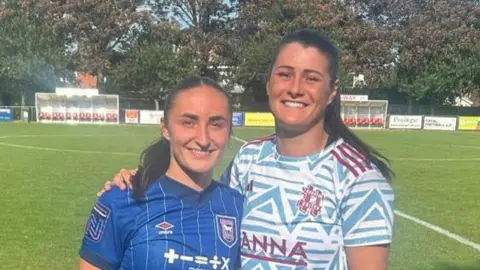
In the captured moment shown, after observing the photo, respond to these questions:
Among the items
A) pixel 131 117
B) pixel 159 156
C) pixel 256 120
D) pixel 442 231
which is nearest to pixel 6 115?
pixel 131 117

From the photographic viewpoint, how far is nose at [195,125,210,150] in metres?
2.48

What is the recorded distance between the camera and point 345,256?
239 centimetres

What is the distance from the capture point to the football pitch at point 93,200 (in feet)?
25.0

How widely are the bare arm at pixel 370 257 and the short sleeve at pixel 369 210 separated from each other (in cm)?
2

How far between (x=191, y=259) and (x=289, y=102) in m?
0.70

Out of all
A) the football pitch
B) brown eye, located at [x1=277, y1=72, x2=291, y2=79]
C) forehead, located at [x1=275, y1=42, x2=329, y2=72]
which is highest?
forehead, located at [x1=275, y1=42, x2=329, y2=72]

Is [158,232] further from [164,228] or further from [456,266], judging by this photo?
[456,266]

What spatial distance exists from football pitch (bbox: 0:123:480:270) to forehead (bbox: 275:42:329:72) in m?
0.92

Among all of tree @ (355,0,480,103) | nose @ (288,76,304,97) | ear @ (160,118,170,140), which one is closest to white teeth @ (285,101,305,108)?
nose @ (288,76,304,97)

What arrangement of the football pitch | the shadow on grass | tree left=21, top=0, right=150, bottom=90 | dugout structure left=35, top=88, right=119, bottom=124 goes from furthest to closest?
tree left=21, top=0, right=150, bottom=90
dugout structure left=35, top=88, right=119, bottom=124
the football pitch
the shadow on grass

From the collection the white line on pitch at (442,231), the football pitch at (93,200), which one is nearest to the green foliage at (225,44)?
the football pitch at (93,200)

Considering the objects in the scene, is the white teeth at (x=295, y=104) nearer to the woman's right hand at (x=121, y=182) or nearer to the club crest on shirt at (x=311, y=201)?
the club crest on shirt at (x=311, y=201)

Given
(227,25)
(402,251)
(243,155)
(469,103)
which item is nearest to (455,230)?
(402,251)

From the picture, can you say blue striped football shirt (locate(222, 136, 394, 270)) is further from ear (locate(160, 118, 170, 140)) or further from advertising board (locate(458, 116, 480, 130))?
advertising board (locate(458, 116, 480, 130))
